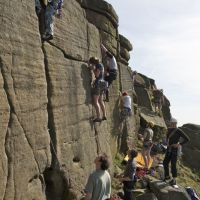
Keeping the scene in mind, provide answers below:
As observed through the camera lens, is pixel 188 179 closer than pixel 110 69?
No

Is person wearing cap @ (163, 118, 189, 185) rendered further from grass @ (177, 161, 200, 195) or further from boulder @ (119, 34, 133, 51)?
boulder @ (119, 34, 133, 51)

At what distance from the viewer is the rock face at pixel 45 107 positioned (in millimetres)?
14227

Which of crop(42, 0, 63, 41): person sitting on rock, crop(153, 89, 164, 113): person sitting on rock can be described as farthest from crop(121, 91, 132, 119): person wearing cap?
crop(153, 89, 164, 113): person sitting on rock

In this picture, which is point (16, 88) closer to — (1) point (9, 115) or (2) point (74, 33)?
(1) point (9, 115)

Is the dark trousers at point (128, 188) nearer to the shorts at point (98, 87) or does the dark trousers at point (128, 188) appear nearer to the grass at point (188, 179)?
the shorts at point (98, 87)

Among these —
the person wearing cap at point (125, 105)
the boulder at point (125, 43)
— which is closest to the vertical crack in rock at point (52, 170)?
the person wearing cap at point (125, 105)

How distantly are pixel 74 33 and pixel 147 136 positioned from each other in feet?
25.8

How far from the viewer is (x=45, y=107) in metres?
16.3

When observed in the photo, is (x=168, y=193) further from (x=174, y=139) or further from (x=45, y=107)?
(x=45, y=107)

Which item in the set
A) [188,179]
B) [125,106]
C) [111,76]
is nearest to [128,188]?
[111,76]

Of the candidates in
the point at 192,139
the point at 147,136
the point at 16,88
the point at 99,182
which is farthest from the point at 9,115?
the point at 192,139

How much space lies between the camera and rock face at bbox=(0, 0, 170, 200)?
46.7 feet

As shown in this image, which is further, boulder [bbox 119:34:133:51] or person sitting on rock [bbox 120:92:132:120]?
boulder [bbox 119:34:133:51]

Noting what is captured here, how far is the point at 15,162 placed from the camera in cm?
1414
